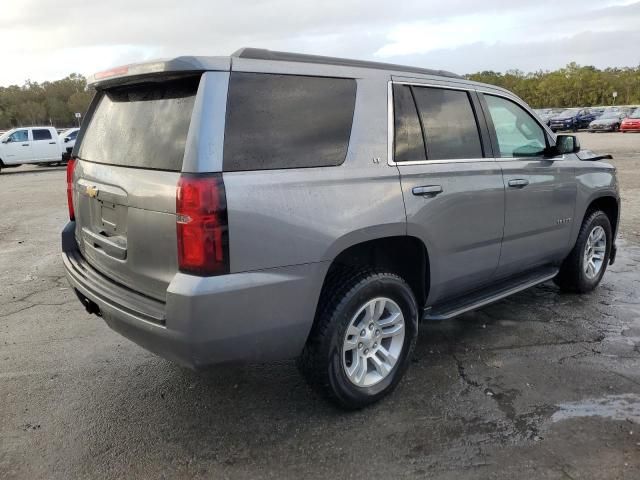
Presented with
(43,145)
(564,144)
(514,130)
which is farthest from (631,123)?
(514,130)

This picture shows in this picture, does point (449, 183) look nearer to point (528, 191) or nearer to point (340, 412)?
point (528, 191)

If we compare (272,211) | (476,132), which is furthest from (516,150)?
(272,211)

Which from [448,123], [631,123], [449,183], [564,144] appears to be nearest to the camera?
[449,183]

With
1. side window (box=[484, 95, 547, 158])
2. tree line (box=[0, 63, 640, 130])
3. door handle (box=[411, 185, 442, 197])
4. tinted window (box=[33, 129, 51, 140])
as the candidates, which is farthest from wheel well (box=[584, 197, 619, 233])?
tree line (box=[0, 63, 640, 130])

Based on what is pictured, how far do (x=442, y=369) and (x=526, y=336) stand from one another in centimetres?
95

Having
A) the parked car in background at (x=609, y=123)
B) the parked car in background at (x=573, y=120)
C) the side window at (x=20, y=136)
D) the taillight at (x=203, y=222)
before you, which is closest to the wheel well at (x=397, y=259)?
the taillight at (x=203, y=222)

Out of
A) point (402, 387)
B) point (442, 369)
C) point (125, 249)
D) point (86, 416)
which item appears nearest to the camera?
point (125, 249)

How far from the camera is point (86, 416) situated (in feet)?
10.5

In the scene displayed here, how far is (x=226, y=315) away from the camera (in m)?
2.54

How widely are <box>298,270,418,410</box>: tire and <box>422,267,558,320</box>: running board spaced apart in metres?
0.34

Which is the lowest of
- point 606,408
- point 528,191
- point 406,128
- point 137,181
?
point 606,408

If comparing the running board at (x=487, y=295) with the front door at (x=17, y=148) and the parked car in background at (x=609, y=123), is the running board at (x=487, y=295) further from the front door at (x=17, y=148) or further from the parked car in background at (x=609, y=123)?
the parked car in background at (x=609, y=123)

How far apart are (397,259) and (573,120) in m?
41.7

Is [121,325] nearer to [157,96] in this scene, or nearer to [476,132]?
[157,96]
